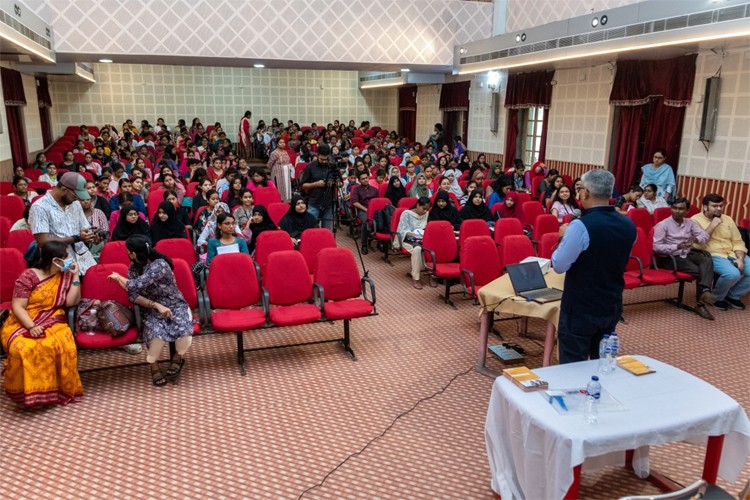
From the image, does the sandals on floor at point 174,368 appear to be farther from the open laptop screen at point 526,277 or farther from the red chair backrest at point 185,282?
the open laptop screen at point 526,277

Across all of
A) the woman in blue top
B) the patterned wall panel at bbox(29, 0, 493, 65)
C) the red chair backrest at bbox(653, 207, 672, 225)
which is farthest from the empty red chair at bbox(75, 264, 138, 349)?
the patterned wall panel at bbox(29, 0, 493, 65)

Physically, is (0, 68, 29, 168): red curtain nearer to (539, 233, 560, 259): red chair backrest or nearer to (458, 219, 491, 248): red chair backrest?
(458, 219, 491, 248): red chair backrest

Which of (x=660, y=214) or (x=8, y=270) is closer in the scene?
(x=8, y=270)

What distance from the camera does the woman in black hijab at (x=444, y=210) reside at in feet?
24.8

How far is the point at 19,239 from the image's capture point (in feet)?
18.3

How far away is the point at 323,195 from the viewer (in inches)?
305

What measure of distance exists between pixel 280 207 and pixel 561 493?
5730 mm

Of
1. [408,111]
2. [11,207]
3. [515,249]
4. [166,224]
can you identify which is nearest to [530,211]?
[515,249]

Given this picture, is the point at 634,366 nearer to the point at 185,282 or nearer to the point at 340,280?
the point at 340,280

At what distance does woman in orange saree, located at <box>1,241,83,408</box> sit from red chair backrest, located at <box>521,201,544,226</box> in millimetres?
5807

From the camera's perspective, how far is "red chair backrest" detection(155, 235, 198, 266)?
5.54 m

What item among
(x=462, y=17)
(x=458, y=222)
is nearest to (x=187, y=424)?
(x=458, y=222)

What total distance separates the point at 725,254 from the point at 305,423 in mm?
5195

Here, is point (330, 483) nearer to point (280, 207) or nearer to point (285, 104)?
point (280, 207)
